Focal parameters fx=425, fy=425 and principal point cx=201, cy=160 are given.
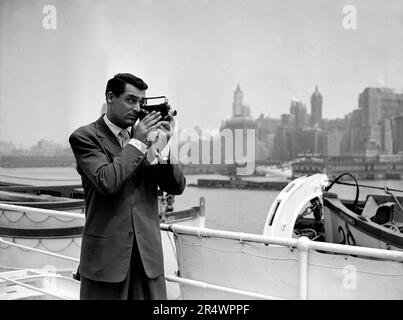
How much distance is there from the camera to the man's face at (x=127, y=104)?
1.34 metres

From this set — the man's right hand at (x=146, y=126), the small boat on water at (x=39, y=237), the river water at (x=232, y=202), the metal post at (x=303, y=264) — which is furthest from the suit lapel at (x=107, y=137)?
the river water at (x=232, y=202)

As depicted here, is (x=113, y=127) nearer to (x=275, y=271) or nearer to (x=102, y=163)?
(x=102, y=163)

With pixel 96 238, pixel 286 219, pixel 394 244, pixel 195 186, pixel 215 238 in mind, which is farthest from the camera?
pixel 195 186

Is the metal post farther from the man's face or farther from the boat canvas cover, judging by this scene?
the man's face

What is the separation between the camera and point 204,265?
5.71 feet

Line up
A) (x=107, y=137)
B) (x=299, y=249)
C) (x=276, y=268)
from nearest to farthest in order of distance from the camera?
(x=107, y=137)
(x=299, y=249)
(x=276, y=268)

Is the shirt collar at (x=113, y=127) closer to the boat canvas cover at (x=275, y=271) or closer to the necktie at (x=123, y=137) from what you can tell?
the necktie at (x=123, y=137)

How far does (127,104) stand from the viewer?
4.40ft

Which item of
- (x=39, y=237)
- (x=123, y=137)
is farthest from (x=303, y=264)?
(x=39, y=237)

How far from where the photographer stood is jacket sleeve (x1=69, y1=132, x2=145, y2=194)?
47.8 inches

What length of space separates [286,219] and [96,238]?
182 cm

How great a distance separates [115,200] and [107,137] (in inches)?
8.1

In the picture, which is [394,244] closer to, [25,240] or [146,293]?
[146,293]
